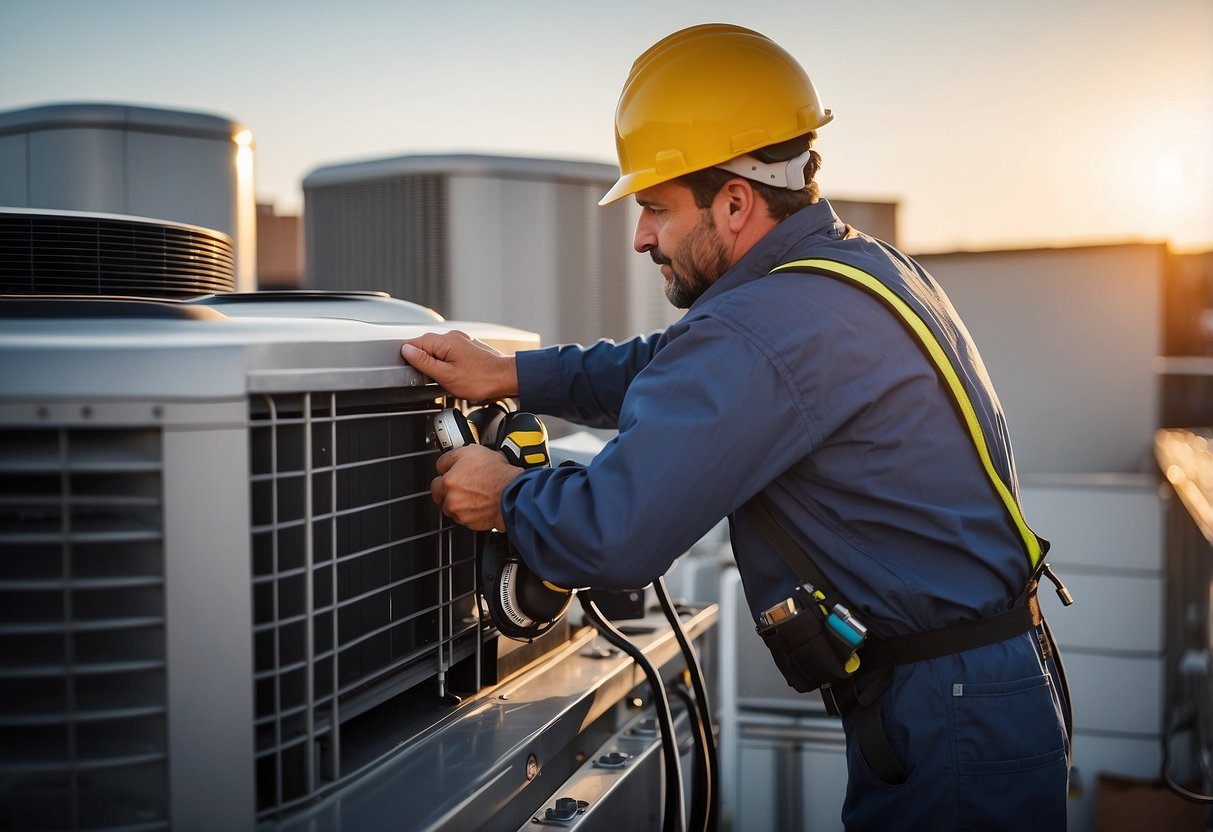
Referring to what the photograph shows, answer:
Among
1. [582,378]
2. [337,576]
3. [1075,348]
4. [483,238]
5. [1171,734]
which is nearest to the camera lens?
[337,576]

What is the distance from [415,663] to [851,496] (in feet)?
2.04

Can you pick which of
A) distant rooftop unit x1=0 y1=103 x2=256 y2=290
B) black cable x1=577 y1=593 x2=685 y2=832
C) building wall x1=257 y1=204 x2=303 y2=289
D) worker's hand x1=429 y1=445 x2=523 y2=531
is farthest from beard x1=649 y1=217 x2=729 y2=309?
building wall x1=257 y1=204 x2=303 y2=289

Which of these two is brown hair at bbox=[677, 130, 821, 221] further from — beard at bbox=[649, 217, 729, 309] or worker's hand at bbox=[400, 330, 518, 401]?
worker's hand at bbox=[400, 330, 518, 401]

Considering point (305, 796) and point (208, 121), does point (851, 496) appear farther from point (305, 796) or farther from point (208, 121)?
point (208, 121)

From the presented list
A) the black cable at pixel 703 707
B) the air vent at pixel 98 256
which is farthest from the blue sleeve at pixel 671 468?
the air vent at pixel 98 256

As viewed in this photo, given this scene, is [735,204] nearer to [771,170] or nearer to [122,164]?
[771,170]

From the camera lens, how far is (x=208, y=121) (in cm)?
248

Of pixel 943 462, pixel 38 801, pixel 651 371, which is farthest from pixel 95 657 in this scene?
pixel 943 462

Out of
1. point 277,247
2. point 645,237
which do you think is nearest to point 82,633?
point 645,237

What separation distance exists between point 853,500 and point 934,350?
0.75 feet

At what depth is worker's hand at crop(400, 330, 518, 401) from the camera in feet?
4.50

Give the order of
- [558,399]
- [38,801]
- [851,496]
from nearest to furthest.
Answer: [38,801], [851,496], [558,399]

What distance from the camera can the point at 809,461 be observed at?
1.41 meters

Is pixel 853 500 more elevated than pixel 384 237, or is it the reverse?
pixel 384 237
